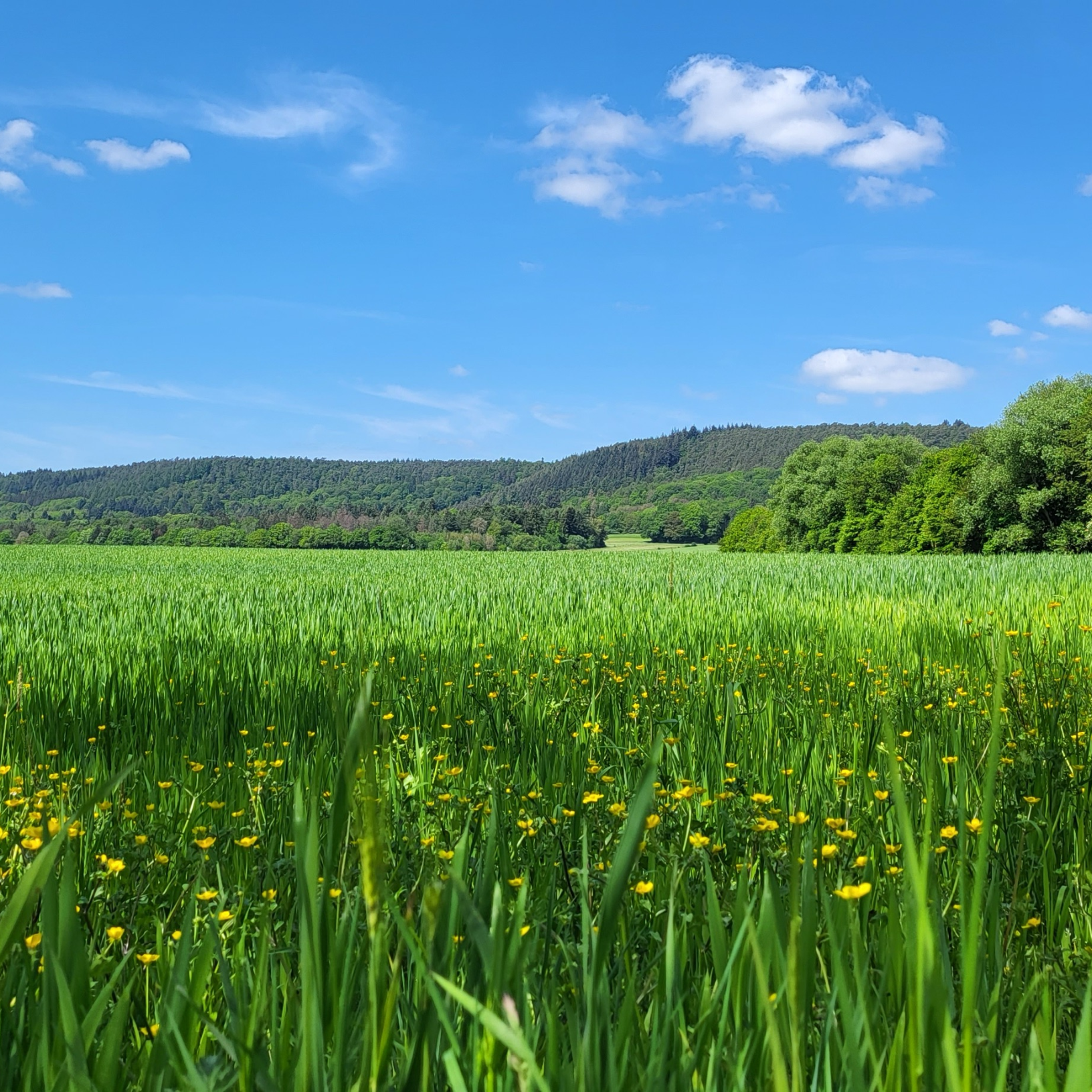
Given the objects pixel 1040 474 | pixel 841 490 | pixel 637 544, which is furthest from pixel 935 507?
pixel 637 544

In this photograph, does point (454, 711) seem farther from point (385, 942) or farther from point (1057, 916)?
point (385, 942)

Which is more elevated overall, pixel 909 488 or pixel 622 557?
pixel 909 488

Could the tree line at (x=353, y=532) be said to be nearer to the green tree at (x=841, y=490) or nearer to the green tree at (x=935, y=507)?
the green tree at (x=841, y=490)

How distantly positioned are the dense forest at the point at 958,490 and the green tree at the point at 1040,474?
0.06 m

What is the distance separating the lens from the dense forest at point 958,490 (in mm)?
48531

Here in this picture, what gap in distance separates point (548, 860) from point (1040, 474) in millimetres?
58254

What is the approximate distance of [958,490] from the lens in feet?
194

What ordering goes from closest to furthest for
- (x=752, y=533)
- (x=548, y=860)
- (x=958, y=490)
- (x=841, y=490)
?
(x=548, y=860) → (x=958, y=490) → (x=841, y=490) → (x=752, y=533)

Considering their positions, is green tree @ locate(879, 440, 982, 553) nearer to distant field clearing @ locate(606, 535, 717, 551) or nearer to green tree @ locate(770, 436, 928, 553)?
green tree @ locate(770, 436, 928, 553)

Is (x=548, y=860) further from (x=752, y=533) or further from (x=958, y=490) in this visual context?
(x=752, y=533)

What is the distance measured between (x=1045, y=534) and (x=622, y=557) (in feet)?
108

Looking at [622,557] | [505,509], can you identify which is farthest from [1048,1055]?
[505,509]

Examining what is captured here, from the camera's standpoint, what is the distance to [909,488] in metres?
65.4

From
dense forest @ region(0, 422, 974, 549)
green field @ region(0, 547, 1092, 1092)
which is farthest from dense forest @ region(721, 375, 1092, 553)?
green field @ region(0, 547, 1092, 1092)
